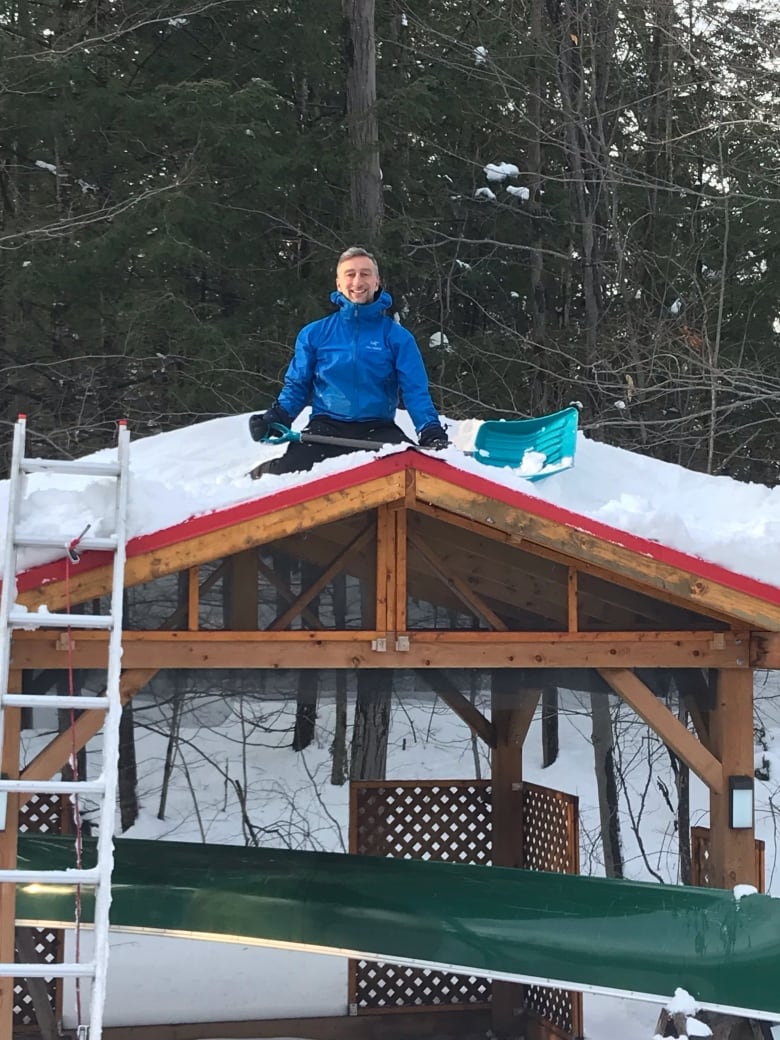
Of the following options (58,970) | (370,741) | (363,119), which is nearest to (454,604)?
(58,970)

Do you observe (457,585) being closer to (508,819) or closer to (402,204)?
(508,819)

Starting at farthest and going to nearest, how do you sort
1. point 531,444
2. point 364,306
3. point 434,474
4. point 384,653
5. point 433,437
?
point 531,444 → point 364,306 → point 433,437 → point 384,653 → point 434,474

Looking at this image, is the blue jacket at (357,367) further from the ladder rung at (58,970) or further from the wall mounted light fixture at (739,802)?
the ladder rung at (58,970)

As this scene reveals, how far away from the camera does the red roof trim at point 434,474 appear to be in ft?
14.8

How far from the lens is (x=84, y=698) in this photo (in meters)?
3.87

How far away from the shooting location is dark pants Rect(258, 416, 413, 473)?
17.7 feet

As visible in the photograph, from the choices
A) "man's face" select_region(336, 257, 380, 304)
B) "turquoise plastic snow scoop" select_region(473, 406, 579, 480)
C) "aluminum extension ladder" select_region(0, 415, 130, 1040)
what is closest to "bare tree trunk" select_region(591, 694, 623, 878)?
"turquoise plastic snow scoop" select_region(473, 406, 579, 480)

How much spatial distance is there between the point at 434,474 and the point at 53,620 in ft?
5.45

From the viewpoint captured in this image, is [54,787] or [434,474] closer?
[54,787]

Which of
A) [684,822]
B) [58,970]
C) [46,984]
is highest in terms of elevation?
[58,970]

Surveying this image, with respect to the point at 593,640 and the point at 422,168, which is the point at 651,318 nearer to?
the point at 422,168

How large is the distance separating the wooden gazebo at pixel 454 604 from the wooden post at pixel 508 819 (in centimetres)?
165

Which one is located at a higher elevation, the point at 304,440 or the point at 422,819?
the point at 304,440

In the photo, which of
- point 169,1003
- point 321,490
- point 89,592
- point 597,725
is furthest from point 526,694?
point 597,725
